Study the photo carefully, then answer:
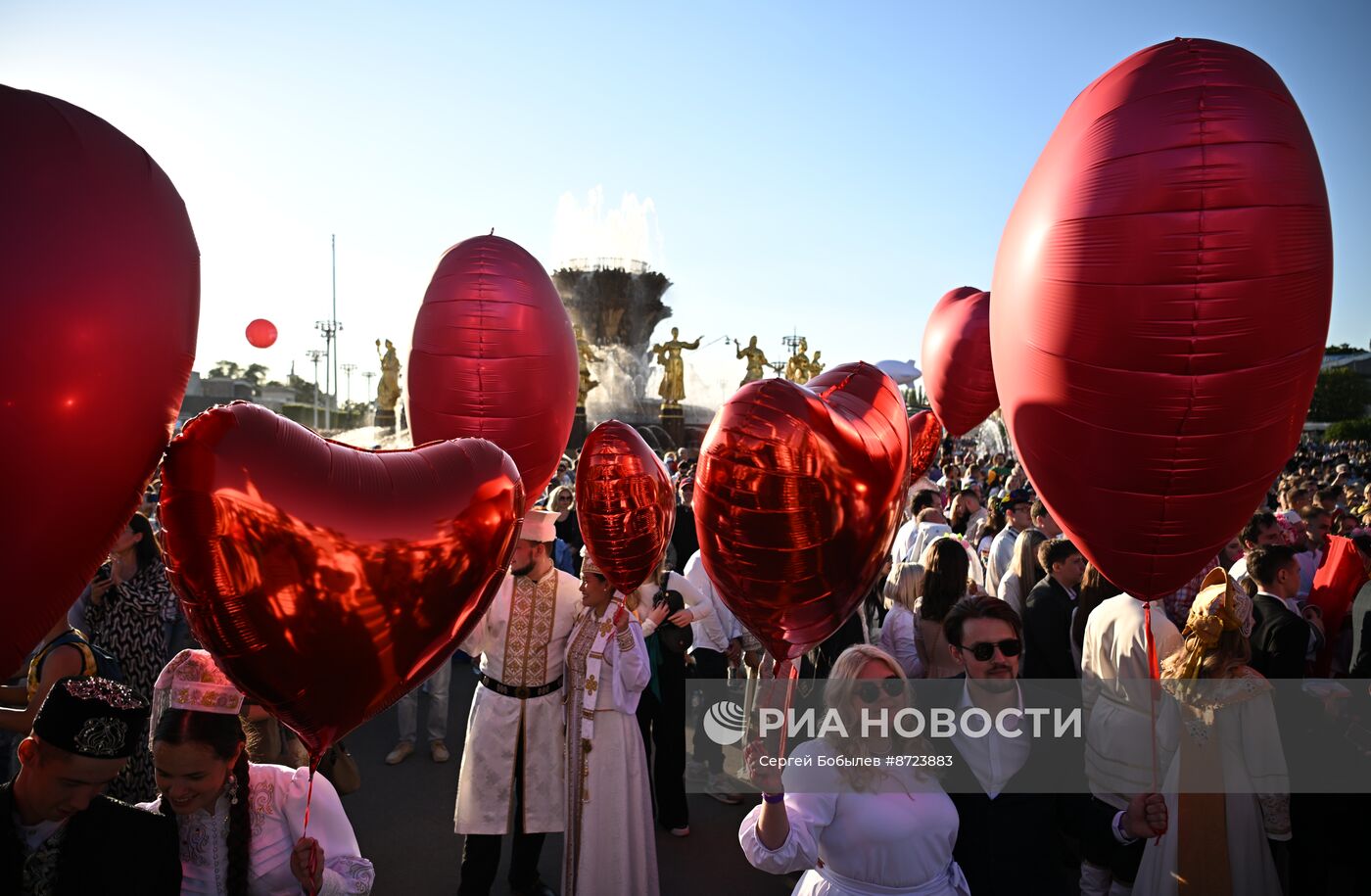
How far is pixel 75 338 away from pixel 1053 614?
4281 millimetres

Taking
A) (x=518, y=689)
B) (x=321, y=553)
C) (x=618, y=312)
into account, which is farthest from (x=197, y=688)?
(x=618, y=312)

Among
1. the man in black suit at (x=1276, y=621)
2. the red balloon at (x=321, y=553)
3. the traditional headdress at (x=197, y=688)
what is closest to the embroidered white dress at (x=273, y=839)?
the traditional headdress at (x=197, y=688)

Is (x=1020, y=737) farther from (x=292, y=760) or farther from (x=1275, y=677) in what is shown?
(x=292, y=760)

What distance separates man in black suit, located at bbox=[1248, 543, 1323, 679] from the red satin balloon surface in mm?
3073

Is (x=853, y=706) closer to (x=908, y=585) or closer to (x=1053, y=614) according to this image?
(x=908, y=585)

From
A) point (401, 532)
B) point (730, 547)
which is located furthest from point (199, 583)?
point (730, 547)

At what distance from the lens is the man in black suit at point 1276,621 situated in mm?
3873

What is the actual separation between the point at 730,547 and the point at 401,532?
3.00 ft

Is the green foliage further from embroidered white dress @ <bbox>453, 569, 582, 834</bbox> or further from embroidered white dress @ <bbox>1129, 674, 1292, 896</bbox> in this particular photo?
embroidered white dress @ <bbox>453, 569, 582, 834</bbox>

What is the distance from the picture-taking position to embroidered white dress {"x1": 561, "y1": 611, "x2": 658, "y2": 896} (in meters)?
3.61

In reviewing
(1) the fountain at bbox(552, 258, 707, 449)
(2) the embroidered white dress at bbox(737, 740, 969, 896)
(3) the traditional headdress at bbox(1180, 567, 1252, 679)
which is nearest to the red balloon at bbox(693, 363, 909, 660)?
→ (2) the embroidered white dress at bbox(737, 740, 969, 896)

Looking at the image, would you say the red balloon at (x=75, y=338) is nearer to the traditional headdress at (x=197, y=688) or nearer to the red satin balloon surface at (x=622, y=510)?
the traditional headdress at (x=197, y=688)

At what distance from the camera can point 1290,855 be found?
3.64 meters

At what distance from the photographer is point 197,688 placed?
1.99 m
